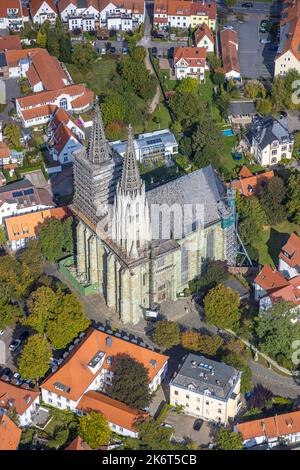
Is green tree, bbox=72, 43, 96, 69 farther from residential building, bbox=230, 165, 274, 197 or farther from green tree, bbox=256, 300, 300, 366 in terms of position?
green tree, bbox=256, 300, 300, 366

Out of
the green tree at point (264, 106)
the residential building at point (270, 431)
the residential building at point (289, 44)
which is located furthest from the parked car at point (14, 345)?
the residential building at point (289, 44)

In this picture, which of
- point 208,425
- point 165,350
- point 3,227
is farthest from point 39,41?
point 208,425

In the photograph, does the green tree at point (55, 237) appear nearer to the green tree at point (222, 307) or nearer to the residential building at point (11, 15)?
the green tree at point (222, 307)

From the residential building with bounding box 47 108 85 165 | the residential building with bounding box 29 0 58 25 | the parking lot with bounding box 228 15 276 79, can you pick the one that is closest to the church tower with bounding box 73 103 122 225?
the residential building with bounding box 47 108 85 165

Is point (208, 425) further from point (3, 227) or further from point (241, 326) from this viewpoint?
point (3, 227)

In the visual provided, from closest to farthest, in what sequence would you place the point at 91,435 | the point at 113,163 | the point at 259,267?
the point at 91,435, the point at 113,163, the point at 259,267
